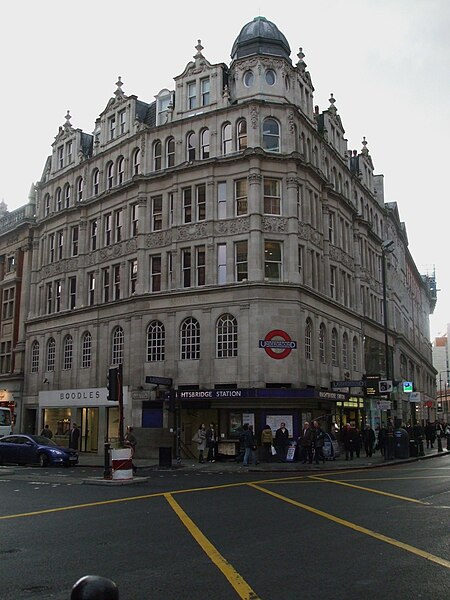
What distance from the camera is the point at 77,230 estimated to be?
146 ft

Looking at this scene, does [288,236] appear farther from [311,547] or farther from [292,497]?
[311,547]

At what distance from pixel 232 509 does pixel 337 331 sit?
2750cm

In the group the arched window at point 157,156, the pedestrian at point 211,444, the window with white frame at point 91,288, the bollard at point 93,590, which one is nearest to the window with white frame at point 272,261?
the pedestrian at point 211,444

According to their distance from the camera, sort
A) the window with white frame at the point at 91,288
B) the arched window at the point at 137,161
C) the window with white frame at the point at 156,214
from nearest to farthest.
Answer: the window with white frame at the point at 156,214 < the arched window at the point at 137,161 < the window with white frame at the point at 91,288

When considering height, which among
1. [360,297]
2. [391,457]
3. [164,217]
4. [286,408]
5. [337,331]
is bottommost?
[391,457]

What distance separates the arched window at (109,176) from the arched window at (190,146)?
677 cm

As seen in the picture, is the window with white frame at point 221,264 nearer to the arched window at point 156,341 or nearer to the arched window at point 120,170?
the arched window at point 156,341

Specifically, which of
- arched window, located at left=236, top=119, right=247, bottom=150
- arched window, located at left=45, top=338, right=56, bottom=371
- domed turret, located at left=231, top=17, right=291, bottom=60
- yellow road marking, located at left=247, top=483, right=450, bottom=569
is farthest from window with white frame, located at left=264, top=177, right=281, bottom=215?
yellow road marking, located at left=247, top=483, right=450, bottom=569

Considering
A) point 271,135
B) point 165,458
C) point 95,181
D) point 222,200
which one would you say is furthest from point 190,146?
point 165,458

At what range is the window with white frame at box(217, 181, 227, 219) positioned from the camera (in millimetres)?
35688

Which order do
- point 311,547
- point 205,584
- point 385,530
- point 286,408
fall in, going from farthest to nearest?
point 286,408, point 385,530, point 311,547, point 205,584

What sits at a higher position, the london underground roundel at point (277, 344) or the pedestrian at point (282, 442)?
the london underground roundel at point (277, 344)

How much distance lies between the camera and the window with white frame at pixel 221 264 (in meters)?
34.9

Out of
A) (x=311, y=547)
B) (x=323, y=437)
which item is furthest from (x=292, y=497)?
(x=323, y=437)
